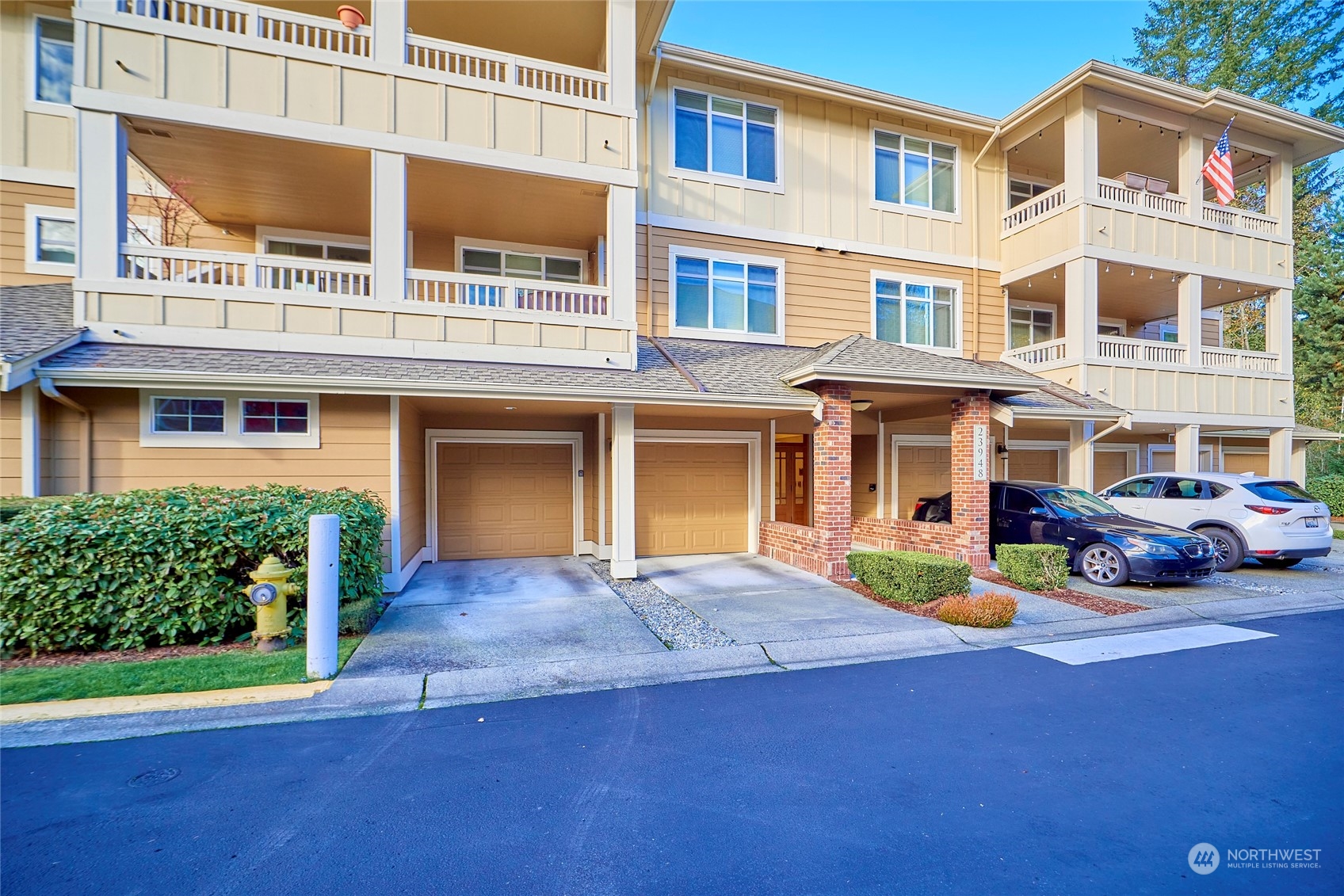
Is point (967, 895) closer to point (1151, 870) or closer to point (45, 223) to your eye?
point (1151, 870)

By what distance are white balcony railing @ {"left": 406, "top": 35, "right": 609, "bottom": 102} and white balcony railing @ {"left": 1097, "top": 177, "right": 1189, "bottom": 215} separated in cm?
1084

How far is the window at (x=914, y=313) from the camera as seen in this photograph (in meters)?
13.1

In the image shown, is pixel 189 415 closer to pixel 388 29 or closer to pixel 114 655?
pixel 114 655

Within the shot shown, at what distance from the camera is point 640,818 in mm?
3248

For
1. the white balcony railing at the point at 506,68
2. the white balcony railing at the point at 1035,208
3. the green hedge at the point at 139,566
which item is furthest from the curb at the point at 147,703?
the white balcony railing at the point at 1035,208

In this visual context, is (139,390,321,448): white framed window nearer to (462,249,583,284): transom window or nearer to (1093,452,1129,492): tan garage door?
(462,249,583,284): transom window

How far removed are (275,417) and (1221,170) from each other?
18.7 meters

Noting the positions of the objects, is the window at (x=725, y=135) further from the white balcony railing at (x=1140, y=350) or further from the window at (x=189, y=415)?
the window at (x=189, y=415)

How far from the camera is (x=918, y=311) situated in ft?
43.7

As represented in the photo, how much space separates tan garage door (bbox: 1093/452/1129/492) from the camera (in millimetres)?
15742

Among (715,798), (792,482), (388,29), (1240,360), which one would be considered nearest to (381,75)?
(388,29)

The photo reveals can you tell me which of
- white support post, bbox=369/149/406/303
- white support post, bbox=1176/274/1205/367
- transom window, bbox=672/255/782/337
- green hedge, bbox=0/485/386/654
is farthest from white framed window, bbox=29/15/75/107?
white support post, bbox=1176/274/1205/367

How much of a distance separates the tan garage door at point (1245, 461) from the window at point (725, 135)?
17.2 meters

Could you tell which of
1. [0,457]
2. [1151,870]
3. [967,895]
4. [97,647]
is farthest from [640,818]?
[0,457]
